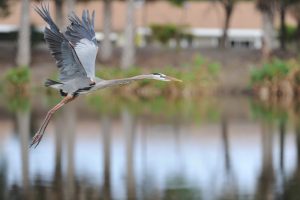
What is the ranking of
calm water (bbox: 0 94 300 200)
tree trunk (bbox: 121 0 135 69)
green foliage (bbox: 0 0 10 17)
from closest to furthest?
1. calm water (bbox: 0 94 300 200)
2. tree trunk (bbox: 121 0 135 69)
3. green foliage (bbox: 0 0 10 17)

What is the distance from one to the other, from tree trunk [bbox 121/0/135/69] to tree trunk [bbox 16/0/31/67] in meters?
→ 4.02

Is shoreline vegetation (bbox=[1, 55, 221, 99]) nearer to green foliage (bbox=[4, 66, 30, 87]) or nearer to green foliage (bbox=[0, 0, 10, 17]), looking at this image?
green foliage (bbox=[4, 66, 30, 87])

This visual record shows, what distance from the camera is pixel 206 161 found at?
24.2 metres

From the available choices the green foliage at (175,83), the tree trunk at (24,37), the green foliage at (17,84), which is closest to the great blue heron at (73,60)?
the green foliage at (17,84)

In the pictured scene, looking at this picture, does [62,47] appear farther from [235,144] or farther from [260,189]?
[235,144]

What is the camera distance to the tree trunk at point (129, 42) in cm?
4509

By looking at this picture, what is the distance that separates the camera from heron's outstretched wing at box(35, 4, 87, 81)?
13.9 metres

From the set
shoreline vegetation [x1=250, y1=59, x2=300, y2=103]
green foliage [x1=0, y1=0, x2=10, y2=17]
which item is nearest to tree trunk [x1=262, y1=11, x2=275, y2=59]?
shoreline vegetation [x1=250, y1=59, x2=300, y2=103]

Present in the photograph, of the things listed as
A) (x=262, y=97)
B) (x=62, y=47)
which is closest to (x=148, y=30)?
(x=262, y=97)

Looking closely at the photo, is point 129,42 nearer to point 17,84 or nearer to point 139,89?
point 139,89

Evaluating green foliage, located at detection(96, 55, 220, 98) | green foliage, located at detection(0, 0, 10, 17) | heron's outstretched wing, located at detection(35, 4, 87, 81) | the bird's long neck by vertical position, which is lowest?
green foliage, located at detection(96, 55, 220, 98)

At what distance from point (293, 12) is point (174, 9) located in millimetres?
15475

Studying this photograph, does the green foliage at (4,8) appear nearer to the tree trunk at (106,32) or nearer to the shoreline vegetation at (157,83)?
the tree trunk at (106,32)

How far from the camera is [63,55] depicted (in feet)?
46.2
